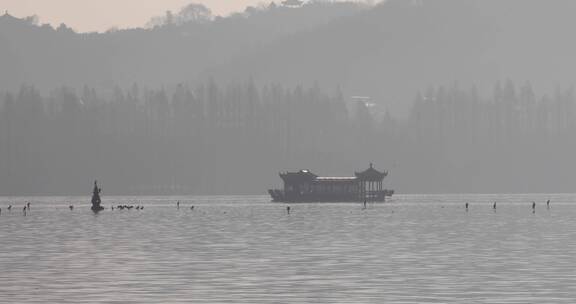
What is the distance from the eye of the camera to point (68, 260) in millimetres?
95438

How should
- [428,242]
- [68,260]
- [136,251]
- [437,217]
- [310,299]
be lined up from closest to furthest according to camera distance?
[310,299], [68,260], [136,251], [428,242], [437,217]

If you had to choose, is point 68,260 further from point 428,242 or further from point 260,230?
point 260,230

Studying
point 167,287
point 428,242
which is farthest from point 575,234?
point 167,287

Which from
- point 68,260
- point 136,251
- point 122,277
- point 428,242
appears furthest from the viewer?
point 428,242

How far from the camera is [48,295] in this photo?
237 feet

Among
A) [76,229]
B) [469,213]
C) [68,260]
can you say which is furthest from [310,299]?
[469,213]

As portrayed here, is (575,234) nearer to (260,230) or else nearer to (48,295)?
(260,230)

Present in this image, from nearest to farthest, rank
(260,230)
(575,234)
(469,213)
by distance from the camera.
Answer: (575,234), (260,230), (469,213)

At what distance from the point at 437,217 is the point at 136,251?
2771 inches

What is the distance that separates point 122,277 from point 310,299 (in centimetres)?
1452

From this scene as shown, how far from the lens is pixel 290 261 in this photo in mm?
93250

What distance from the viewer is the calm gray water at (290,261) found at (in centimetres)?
7269

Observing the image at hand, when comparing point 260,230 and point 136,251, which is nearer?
point 136,251

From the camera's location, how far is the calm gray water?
72688 millimetres
